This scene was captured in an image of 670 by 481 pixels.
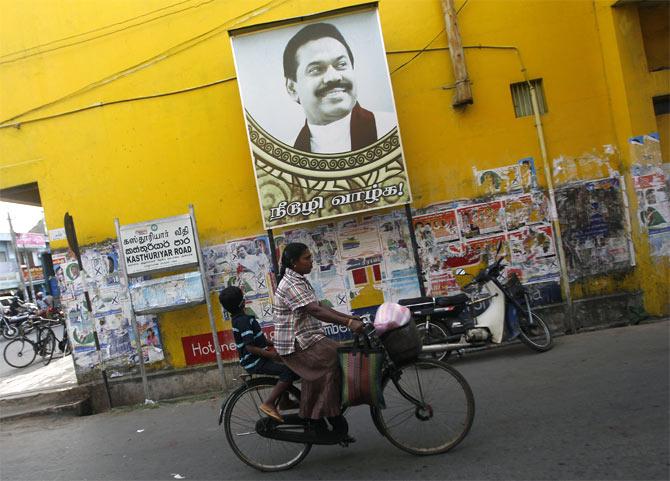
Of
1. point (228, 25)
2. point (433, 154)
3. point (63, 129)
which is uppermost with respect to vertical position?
point (228, 25)

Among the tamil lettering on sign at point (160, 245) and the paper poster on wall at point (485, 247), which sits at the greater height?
the tamil lettering on sign at point (160, 245)

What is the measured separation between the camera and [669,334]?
645cm

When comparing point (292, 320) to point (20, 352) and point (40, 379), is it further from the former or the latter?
point (20, 352)

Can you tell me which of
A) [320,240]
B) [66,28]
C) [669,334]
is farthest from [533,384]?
[66,28]

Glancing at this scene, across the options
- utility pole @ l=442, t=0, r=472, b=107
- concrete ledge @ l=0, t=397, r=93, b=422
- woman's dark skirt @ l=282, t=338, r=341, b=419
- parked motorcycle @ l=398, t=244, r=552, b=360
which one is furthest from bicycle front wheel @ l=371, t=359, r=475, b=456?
concrete ledge @ l=0, t=397, r=93, b=422

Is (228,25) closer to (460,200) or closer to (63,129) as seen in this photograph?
(63,129)

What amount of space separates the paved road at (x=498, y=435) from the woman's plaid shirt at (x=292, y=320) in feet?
3.25

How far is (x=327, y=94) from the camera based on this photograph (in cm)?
704

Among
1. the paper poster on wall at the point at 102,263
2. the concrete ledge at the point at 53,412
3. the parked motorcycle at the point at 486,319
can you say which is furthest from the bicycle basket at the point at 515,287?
the concrete ledge at the point at 53,412

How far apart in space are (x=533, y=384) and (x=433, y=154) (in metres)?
3.31

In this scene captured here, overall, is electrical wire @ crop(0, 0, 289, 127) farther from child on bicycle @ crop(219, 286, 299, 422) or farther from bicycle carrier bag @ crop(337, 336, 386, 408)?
bicycle carrier bag @ crop(337, 336, 386, 408)

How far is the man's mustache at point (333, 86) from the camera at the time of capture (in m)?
7.02

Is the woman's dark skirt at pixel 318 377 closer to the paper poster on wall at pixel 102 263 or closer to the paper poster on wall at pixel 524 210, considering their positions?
the paper poster on wall at pixel 524 210

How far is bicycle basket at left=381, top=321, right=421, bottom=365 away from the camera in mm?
3840
